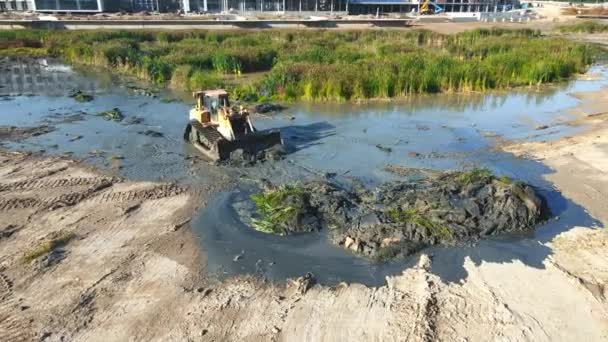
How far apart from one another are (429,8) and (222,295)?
85.3 m

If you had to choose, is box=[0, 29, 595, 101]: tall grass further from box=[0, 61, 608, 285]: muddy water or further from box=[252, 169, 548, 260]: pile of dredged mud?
box=[252, 169, 548, 260]: pile of dredged mud

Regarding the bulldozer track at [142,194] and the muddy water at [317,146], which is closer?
the muddy water at [317,146]

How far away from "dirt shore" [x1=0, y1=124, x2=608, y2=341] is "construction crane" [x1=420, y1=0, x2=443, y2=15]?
7740cm

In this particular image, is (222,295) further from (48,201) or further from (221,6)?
(221,6)

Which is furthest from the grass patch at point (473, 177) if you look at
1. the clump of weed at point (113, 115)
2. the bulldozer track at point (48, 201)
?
the clump of weed at point (113, 115)

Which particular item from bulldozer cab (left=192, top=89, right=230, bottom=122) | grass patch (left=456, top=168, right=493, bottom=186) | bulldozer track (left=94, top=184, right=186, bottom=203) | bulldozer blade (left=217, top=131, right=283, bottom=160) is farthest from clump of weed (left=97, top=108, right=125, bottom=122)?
grass patch (left=456, top=168, right=493, bottom=186)

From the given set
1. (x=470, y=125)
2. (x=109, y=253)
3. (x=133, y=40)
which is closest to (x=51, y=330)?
(x=109, y=253)

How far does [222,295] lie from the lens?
8.34m

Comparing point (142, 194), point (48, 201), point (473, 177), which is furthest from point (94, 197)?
point (473, 177)

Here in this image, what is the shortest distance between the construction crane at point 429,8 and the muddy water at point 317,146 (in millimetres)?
58750

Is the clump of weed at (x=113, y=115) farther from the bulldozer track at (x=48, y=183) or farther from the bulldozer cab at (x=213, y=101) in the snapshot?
the bulldozer track at (x=48, y=183)

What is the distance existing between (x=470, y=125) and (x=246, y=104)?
376 inches

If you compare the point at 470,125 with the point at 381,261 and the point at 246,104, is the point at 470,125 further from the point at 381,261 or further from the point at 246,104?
the point at 381,261

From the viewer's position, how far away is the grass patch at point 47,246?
361 inches
